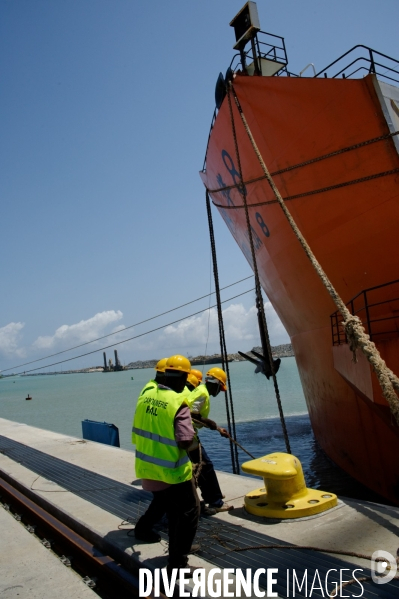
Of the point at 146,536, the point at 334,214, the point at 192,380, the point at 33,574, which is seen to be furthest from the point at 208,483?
the point at 334,214

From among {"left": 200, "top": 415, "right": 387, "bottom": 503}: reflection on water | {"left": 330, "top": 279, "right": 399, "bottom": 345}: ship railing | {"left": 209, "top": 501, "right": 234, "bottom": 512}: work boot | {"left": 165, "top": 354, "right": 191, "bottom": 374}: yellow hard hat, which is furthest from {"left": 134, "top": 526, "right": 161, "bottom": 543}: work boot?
{"left": 200, "top": 415, "right": 387, "bottom": 503}: reflection on water

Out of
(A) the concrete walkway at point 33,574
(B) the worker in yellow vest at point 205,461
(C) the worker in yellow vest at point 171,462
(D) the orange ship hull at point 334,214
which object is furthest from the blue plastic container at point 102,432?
(C) the worker in yellow vest at point 171,462

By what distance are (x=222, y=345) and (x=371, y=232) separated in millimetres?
3177

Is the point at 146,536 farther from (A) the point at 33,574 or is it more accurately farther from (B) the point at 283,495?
(B) the point at 283,495

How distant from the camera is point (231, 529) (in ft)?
12.5

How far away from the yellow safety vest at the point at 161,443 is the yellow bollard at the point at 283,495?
3.71 feet

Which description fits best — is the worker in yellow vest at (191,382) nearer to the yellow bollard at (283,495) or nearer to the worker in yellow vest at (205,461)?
the worker in yellow vest at (205,461)

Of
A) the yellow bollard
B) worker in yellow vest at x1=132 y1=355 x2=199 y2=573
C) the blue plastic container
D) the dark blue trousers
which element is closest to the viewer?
worker in yellow vest at x1=132 y1=355 x2=199 y2=573

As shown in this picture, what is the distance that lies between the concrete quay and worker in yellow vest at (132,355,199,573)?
0.34 metres

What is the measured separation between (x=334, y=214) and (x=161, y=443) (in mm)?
4630

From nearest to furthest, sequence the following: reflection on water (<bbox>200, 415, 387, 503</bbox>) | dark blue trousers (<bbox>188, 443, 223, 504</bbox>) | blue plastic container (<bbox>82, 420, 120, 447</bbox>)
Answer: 1. dark blue trousers (<bbox>188, 443, 223, 504</bbox>)
2. reflection on water (<bbox>200, 415, 387, 503</bbox>)
3. blue plastic container (<bbox>82, 420, 120, 447</bbox>)

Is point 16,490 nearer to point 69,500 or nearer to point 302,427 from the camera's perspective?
point 69,500

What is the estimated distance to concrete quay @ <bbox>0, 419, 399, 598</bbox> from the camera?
3.15 metres

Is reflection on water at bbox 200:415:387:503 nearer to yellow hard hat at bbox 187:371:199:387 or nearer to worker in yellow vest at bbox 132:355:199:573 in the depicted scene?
yellow hard hat at bbox 187:371:199:387
